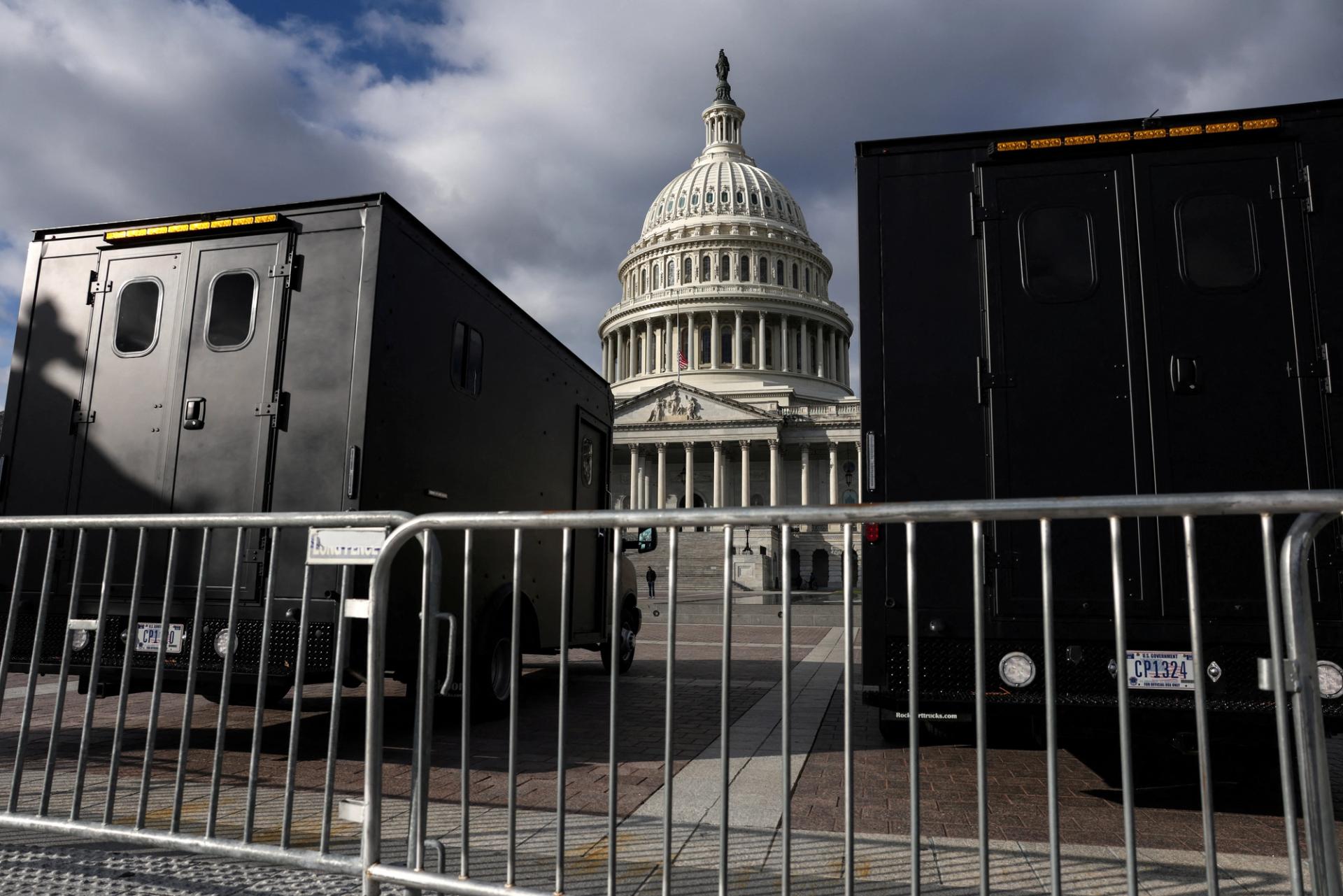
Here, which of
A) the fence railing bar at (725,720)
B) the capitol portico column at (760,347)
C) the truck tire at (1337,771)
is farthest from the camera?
the capitol portico column at (760,347)

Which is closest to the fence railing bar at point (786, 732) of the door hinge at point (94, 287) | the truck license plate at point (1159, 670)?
the truck license plate at point (1159, 670)

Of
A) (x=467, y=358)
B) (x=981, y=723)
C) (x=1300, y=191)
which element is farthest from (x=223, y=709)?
(x=1300, y=191)

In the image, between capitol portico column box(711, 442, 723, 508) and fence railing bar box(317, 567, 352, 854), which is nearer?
fence railing bar box(317, 567, 352, 854)

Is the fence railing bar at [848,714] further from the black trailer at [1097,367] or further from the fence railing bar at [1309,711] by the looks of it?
the black trailer at [1097,367]

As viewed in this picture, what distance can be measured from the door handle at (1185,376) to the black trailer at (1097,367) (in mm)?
15

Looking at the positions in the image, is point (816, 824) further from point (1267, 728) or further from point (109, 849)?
point (109, 849)

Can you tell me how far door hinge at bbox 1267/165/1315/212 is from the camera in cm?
529

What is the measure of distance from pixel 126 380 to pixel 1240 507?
22.9ft

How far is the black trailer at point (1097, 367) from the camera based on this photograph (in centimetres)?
504

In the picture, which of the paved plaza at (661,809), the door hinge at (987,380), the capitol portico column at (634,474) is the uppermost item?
the capitol portico column at (634,474)

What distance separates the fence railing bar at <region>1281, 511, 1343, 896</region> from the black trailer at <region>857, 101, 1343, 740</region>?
7.64 ft

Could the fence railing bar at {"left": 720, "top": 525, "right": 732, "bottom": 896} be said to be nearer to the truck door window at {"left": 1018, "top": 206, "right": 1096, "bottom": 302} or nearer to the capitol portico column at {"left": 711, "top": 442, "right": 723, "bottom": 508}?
the truck door window at {"left": 1018, "top": 206, "right": 1096, "bottom": 302}

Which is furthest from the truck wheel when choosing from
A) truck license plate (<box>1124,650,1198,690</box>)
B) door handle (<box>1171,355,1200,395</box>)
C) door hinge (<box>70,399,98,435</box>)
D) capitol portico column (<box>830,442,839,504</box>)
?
capitol portico column (<box>830,442,839,504</box>)

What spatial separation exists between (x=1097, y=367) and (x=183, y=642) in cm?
597
